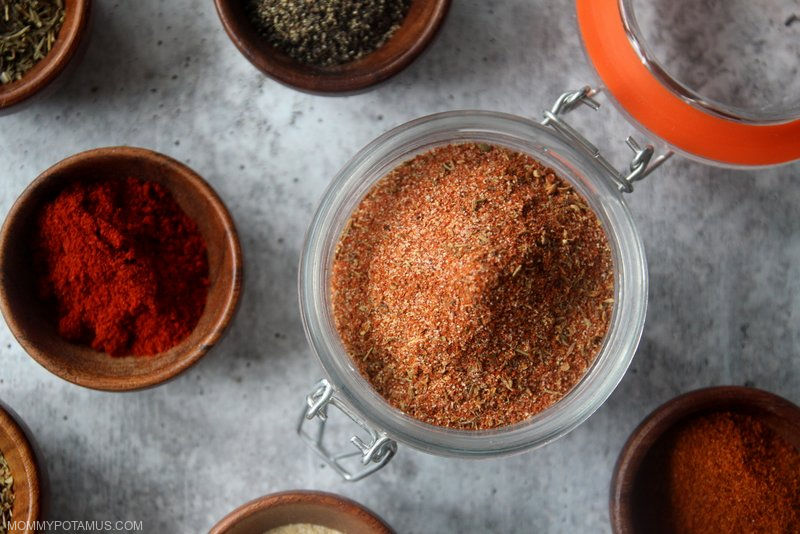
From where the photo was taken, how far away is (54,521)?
56.2 inches

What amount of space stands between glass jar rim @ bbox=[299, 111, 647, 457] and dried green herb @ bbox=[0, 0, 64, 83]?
55cm

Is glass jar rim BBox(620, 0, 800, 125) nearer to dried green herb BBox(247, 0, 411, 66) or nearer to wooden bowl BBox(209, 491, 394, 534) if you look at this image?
dried green herb BBox(247, 0, 411, 66)

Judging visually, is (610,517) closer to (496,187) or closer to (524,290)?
(524,290)

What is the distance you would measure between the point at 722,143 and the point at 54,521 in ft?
4.12

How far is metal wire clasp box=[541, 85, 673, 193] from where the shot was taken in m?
1.24

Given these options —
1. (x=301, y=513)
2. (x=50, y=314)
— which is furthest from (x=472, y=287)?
(x=50, y=314)

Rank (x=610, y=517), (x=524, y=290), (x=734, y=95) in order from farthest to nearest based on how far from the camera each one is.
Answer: (x=610, y=517)
(x=734, y=95)
(x=524, y=290)

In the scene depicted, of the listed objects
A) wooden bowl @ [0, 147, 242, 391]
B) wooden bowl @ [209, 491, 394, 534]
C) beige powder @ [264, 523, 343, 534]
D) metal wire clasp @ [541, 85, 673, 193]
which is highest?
metal wire clasp @ [541, 85, 673, 193]

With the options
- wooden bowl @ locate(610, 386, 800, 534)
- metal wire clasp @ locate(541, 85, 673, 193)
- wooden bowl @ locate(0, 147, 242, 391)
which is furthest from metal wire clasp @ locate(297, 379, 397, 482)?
metal wire clasp @ locate(541, 85, 673, 193)

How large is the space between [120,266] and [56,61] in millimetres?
336

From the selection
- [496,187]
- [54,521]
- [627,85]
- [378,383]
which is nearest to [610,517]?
[378,383]

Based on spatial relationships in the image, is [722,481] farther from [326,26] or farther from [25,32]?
[25,32]

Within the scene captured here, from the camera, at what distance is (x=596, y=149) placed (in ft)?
4.10

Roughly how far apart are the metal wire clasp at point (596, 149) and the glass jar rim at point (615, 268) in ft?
0.09
